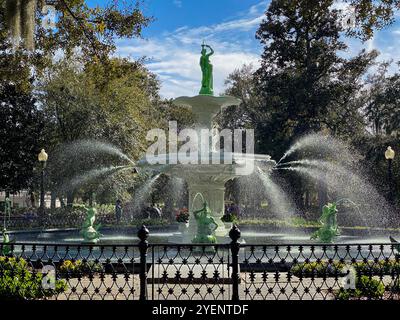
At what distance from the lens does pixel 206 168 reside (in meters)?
14.5

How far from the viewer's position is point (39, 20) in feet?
49.4

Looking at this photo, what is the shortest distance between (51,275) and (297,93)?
27.6 metres

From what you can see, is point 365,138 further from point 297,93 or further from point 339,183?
point 297,93

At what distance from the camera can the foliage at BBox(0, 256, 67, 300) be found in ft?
25.8

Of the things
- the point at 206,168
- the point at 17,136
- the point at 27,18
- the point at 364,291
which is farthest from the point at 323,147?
the point at 364,291

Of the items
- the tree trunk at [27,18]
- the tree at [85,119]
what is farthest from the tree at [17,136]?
the tree trunk at [27,18]

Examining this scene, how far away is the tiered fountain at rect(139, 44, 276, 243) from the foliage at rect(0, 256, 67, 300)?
6578 mm

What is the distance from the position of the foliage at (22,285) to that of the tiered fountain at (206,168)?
21.6 feet

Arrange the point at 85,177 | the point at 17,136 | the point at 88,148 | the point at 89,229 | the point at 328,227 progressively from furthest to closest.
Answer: the point at 17,136, the point at 85,177, the point at 88,148, the point at 89,229, the point at 328,227

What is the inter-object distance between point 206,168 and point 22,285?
291 inches

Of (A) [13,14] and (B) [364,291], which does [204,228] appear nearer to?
(B) [364,291]

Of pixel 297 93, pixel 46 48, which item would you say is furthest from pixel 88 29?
pixel 297 93

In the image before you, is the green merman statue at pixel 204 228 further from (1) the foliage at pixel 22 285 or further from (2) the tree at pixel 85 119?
(2) the tree at pixel 85 119

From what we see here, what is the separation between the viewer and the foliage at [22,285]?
7867mm
